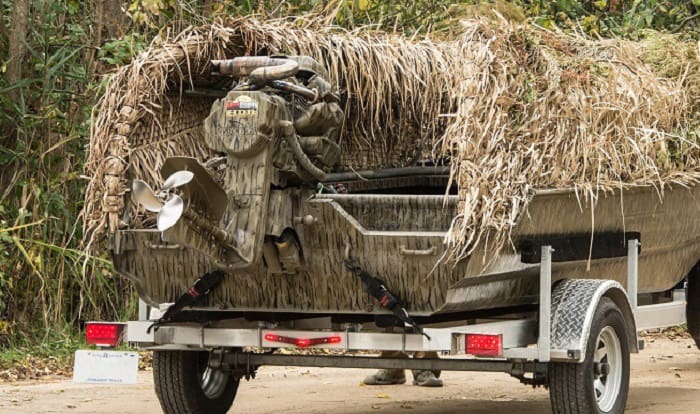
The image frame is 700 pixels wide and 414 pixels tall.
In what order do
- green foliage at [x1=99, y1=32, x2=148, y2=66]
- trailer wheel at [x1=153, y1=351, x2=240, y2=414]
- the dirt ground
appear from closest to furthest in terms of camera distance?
1. trailer wheel at [x1=153, y1=351, x2=240, y2=414]
2. the dirt ground
3. green foliage at [x1=99, y1=32, x2=148, y2=66]

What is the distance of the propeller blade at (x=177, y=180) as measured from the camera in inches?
229

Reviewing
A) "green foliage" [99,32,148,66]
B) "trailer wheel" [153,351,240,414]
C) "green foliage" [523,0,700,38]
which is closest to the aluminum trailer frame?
"trailer wheel" [153,351,240,414]

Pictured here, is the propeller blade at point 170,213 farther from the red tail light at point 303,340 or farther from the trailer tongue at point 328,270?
the red tail light at point 303,340

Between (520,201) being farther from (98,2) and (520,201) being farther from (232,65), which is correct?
(98,2)

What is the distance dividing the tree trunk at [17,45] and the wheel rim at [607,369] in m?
5.73

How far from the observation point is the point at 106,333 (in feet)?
23.8

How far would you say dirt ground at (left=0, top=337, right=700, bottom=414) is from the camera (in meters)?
8.49

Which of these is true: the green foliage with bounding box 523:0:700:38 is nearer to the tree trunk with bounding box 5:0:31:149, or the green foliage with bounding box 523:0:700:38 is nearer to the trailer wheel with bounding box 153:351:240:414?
the tree trunk with bounding box 5:0:31:149

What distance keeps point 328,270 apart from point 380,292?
290mm

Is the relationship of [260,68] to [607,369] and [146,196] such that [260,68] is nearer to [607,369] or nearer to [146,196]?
[146,196]

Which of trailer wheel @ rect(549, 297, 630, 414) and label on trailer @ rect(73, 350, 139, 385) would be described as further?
trailer wheel @ rect(549, 297, 630, 414)

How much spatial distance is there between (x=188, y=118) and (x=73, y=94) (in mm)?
3870

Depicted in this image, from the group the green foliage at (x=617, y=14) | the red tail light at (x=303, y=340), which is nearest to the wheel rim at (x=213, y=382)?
the red tail light at (x=303, y=340)

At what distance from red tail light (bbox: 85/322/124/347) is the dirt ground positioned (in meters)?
1.18
